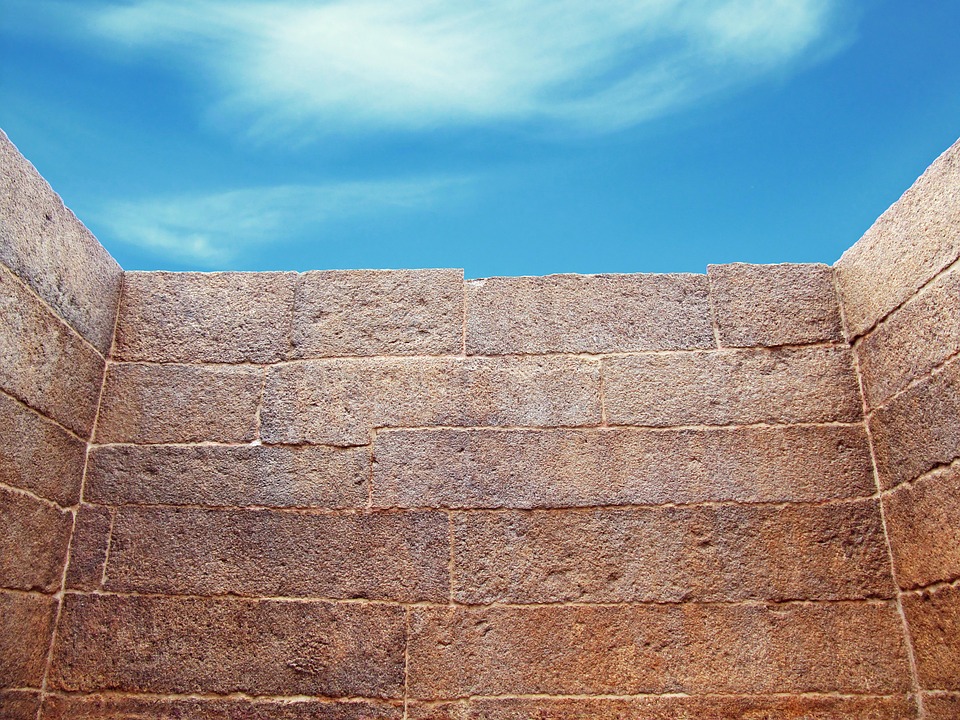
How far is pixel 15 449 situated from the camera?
2.86 meters

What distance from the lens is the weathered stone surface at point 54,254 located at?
9.36 feet

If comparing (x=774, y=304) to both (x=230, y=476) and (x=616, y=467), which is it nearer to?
(x=616, y=467)

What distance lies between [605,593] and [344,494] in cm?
121

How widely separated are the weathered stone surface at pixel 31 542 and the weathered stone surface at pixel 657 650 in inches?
61.0

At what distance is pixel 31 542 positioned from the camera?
2959 millimetres

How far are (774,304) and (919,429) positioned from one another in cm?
87

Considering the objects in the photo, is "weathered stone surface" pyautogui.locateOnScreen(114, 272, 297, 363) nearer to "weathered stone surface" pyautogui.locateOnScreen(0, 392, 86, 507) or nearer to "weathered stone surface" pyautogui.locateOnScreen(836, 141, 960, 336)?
"weathered stone surface" pyautogui.locateOnScreen(0, 392, 86, 507)

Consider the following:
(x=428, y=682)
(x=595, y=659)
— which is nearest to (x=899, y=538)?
(x=595, y=659)

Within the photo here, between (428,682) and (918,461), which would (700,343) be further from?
(428,682)

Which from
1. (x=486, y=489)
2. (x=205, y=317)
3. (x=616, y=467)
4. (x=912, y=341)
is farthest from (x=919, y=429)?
(x=205, y=317)

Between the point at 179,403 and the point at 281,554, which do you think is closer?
the point at 281,554

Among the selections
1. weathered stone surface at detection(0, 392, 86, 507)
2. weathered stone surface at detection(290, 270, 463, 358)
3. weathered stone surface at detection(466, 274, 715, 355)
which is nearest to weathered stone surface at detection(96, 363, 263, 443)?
weathered stone surface at detection(0, 392, 86, 507)

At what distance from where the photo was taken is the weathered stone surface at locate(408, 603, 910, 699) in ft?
9.67

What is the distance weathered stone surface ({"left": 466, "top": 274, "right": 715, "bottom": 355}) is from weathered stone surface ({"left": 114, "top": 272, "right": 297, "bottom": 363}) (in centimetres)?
95
